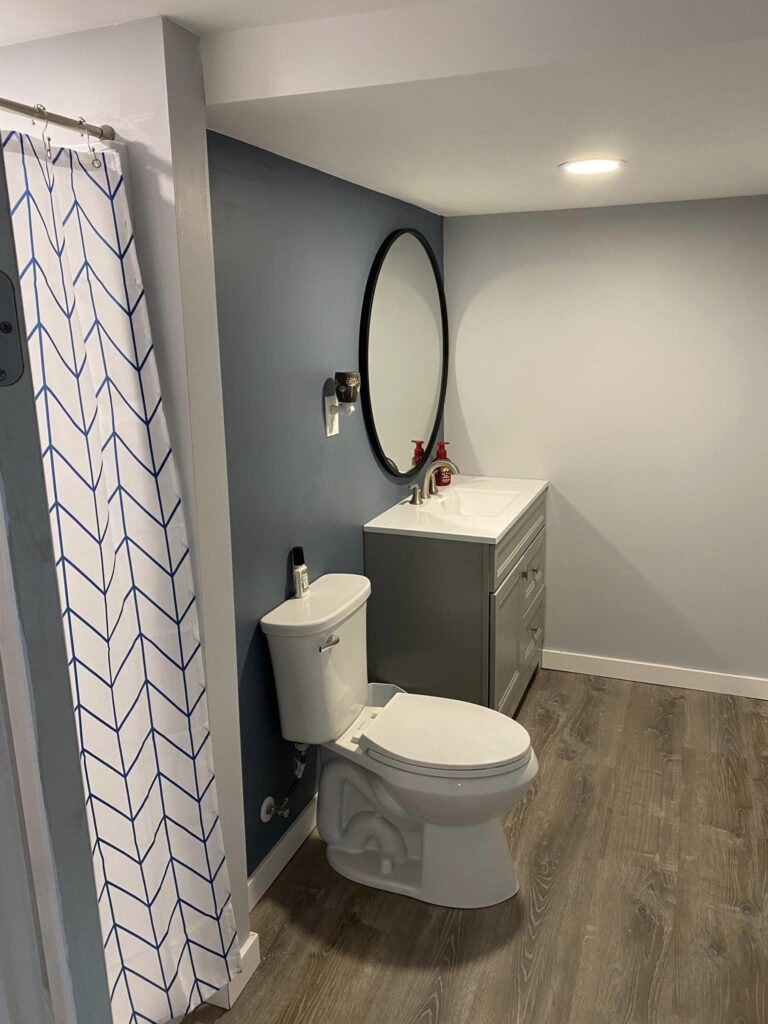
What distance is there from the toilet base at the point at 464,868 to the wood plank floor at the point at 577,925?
0.04 meters

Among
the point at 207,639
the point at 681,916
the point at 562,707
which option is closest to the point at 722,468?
the point at 562,707

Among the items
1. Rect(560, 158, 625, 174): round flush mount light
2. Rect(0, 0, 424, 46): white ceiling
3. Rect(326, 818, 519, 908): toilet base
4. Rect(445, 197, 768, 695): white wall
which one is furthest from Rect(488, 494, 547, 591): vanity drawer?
Rect(0, 0, 424, 46): white ceiling

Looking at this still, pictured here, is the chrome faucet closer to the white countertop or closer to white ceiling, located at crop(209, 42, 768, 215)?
the white countertop

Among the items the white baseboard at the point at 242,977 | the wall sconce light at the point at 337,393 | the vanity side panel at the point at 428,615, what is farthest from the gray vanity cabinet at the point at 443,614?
the white baseboard at the point at 242,977

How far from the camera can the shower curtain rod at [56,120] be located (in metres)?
1.33

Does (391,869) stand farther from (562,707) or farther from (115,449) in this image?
(115,449)

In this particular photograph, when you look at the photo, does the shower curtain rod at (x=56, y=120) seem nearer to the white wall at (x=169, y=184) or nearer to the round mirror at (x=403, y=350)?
the white wall at (x=169, y=184)

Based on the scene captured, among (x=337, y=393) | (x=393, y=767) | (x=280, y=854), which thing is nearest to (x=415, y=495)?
(x=337, y=393)

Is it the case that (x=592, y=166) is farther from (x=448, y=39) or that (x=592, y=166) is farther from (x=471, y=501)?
(x=471, y=501)

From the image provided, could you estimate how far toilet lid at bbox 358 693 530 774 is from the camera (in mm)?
2195

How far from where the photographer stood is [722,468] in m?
3.35

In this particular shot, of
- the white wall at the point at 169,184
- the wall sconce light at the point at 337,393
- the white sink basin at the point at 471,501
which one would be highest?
the white wall at the point at 169,184

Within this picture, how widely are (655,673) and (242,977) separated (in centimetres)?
225

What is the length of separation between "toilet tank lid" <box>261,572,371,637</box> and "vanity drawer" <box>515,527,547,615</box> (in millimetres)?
927
